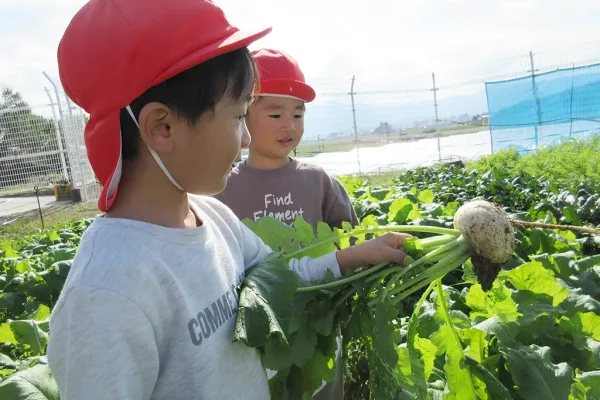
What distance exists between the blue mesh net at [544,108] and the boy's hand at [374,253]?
11493 mm

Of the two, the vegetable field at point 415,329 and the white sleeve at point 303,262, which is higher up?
the white sleeve at point 303,262

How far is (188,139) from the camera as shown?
113 cm

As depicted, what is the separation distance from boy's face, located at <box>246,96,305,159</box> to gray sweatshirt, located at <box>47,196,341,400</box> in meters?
1.04

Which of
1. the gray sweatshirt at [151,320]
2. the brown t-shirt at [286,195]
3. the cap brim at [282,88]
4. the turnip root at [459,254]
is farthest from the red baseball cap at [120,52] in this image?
the brown t-shirt at [286,195]

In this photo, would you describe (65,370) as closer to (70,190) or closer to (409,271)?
(409,271)

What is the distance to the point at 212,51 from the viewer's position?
1.09m

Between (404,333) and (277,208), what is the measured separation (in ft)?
2.68

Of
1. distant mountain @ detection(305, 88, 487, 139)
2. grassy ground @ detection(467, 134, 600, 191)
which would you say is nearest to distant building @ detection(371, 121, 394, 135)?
distant mountain @ detection(305, 88, 487, 139)

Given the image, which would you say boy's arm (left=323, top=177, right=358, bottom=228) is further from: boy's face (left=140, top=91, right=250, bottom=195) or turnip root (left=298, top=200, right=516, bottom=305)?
boy's face (left=140, top=91, right=250, bottom=195)

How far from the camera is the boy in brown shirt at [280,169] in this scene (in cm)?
234

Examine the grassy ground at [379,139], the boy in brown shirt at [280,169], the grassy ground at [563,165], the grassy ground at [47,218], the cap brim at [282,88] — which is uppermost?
the cap brim at [282,88]

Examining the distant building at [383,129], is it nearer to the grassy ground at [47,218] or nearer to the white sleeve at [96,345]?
the grassy ground at [47,218]

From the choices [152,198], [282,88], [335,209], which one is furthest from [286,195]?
[152,198]

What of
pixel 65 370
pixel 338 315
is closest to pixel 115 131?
pixel 65 370
